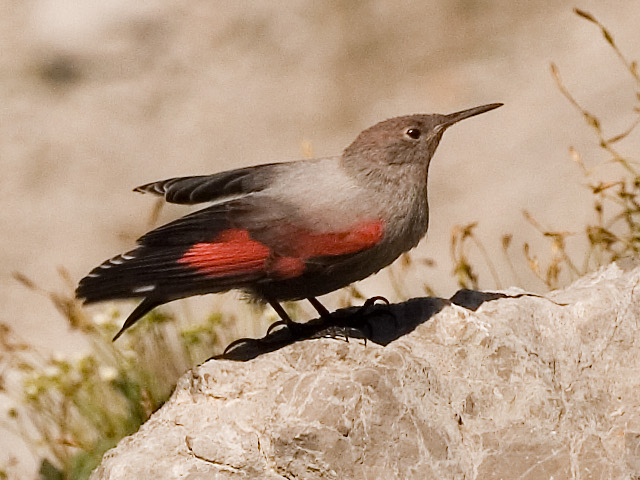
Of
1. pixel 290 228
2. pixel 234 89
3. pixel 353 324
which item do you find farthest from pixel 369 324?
pixel 234 89

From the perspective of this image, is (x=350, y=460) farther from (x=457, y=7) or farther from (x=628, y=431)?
(x=457, y=7)

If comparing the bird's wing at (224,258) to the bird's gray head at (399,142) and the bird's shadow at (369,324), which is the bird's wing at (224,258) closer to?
the bird's shadow at (369,324)

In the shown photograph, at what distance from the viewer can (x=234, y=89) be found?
10117mm

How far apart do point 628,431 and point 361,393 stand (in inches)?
36.0

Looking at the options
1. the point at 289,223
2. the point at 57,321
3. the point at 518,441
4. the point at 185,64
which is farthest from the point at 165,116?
the point at 518,441

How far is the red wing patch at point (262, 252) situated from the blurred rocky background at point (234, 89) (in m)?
4.68

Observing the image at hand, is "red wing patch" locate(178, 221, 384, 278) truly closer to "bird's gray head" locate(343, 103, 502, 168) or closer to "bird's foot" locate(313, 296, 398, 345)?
"bird's foot" locate(313, 296, 398, 345)

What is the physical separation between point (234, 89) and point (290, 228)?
6.37 m

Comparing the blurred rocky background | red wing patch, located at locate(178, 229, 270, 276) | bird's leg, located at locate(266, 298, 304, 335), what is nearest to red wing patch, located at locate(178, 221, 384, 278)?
red wing patch, located at locate(178, 229, 270, 276)

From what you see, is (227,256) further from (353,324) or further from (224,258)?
(353,324)

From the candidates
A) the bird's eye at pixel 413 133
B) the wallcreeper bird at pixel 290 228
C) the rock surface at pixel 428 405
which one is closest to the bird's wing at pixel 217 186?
the wallcreeper bird at pixel 290 228

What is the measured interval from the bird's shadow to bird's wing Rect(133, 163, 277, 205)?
0.56 metres

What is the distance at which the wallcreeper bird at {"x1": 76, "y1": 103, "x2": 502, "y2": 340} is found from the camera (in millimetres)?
3846

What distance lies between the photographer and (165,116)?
9914 mm
